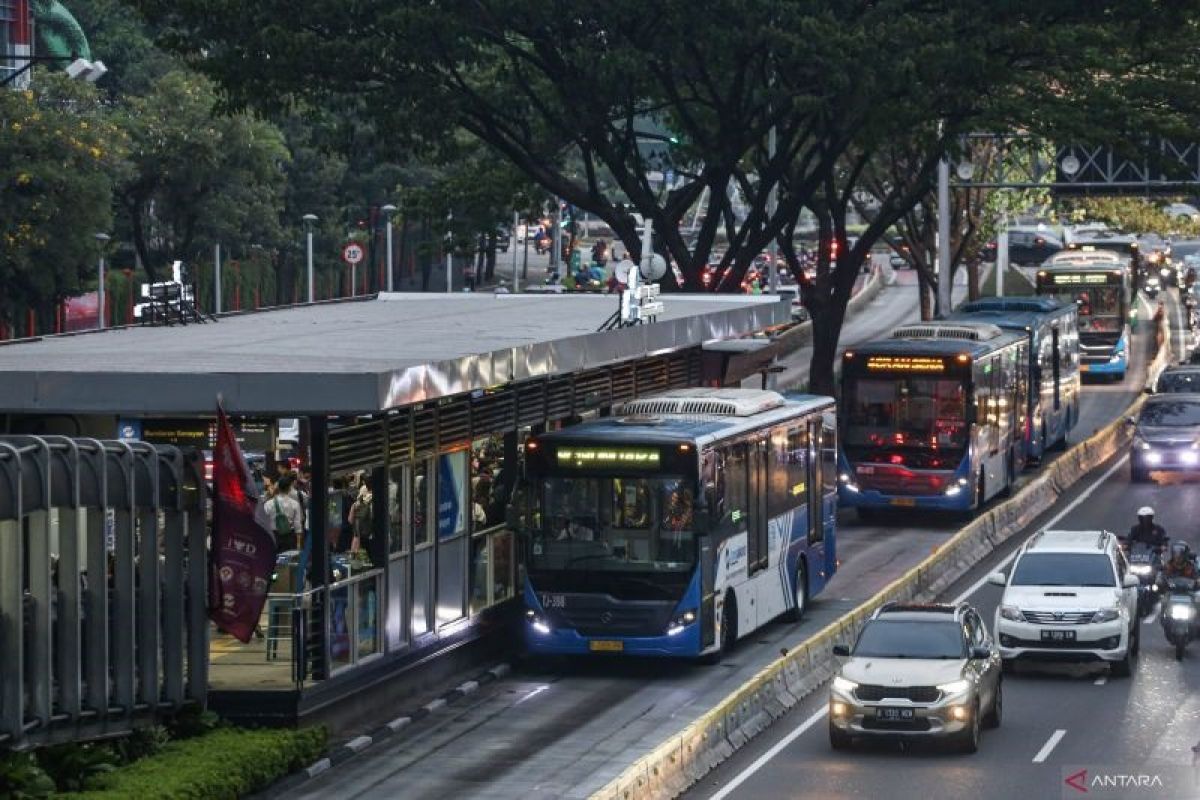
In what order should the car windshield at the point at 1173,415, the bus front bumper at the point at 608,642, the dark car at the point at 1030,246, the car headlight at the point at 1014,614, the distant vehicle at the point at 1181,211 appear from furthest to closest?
1. the dark car at the point at 1030,246
2. the distant vehicle at the point at 1181,211
3. the car windshield at the point at 1173,415
4. the car headlight at the point at 1014,614
5. the bus front bumper at the point at 608,642

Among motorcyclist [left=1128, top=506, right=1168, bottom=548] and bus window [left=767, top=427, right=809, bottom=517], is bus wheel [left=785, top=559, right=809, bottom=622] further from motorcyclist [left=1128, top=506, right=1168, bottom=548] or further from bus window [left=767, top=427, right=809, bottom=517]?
motorcyclist [left=1128, top=506, right=1168, bottom=548]

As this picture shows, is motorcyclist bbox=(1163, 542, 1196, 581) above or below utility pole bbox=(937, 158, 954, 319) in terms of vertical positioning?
below

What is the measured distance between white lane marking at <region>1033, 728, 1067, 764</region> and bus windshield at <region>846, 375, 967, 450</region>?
1809 cm

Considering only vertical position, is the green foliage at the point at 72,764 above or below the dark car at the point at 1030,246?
below

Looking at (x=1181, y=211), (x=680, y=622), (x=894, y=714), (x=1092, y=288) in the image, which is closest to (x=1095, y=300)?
(x=1092, y=288)

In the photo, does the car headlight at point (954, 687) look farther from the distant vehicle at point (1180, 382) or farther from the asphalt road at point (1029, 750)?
the distant vehicle at point (1180, 382)

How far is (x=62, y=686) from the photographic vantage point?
22.5 m

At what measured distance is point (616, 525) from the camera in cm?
3097

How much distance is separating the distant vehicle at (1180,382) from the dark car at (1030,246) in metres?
72.4

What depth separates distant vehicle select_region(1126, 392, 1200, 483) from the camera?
55.5 metres

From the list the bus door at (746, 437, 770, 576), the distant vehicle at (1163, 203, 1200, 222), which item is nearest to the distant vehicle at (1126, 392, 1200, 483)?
the bus door at (746, 437, 770, 576)

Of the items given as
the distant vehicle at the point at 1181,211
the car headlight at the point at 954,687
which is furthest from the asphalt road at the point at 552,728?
the distant vehicle at the point at 1181,211

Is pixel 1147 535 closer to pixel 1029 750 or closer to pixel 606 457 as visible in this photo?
pixel 606 457

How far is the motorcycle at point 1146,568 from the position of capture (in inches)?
1423
